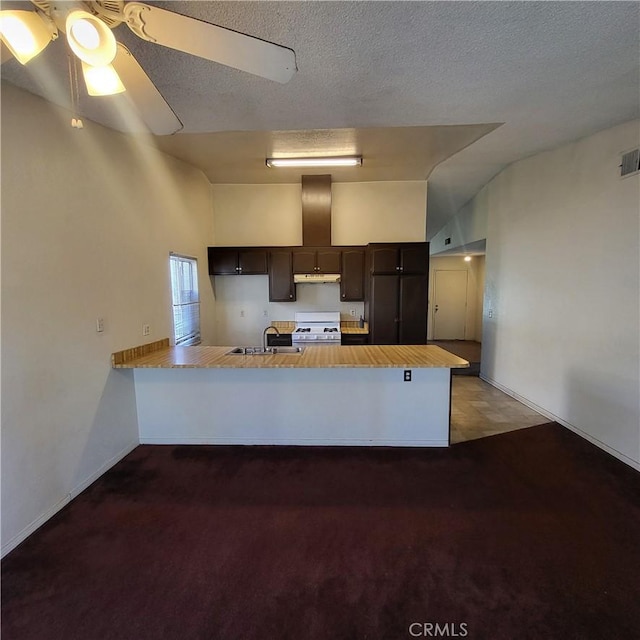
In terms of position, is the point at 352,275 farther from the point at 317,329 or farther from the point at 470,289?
the point at 470,289

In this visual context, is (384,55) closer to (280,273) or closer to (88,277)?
(88,277)

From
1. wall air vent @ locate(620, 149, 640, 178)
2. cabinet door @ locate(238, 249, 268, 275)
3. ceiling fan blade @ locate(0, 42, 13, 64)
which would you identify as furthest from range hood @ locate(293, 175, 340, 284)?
ceiling fan blade @ locate(0, 42, 13, 64)

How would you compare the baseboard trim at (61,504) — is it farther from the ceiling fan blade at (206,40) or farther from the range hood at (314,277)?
the range hood at (314,277)

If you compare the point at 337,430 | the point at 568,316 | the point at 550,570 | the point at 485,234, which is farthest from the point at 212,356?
the point at 485,234

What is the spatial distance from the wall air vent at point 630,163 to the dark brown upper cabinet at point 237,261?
3979 mm

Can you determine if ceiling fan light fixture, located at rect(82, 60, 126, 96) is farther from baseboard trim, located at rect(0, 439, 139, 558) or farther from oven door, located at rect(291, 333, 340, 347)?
oven door, located at rect(291, 333, 340, 347)

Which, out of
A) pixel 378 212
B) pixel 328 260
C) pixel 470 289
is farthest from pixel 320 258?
pixel 470 289

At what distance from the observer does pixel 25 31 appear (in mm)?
1129

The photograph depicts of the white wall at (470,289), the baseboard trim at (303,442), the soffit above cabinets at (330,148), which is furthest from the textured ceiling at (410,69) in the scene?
the white wall at (470,289)

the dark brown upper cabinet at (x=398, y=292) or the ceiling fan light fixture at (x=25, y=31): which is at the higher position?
the ceiling fan light fixture at (x=25, y=31)

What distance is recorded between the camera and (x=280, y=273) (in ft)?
15.8

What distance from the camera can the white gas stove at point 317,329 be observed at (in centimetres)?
454

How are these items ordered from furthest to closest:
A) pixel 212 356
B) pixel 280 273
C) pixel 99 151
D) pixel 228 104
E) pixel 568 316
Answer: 1. pixel 280 273
2. pixel 568 316
3. pixel 212 356
4. pixel 99 151
5. pixel 228 104

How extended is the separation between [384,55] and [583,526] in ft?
9.91
